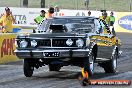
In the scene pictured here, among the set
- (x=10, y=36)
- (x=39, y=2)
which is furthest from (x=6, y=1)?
(x=10, y=36)

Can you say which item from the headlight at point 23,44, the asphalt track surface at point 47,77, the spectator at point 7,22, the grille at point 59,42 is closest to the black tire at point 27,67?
the asphalt track surface at point 47,77

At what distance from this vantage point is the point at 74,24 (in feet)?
46.8

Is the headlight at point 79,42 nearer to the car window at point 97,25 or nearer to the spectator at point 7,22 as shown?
the car window at point 97,25

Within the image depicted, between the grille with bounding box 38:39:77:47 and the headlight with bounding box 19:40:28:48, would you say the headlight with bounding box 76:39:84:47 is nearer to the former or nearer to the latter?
the grille with bounding box 38:39:77:47

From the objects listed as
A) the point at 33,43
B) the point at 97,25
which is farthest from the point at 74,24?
the point at 33,43

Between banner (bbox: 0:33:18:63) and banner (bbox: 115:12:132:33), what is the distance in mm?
27856

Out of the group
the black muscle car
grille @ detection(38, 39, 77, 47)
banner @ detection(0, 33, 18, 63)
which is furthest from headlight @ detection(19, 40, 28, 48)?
banner @ detection(0, 33, 18, 63)

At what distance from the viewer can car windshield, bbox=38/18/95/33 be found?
1409cm

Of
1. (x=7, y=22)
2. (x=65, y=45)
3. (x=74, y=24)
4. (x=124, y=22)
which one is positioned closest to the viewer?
(x=65, y=45)

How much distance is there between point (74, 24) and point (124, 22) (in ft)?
109

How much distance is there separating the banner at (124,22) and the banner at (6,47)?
27856 mm

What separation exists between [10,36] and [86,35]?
649 cm

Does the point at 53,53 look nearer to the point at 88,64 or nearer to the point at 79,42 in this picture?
the point at 79,42

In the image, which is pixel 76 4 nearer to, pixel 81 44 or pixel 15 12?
pixel 15 12
